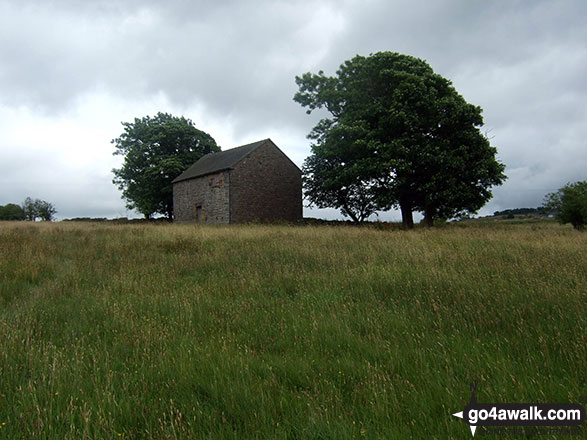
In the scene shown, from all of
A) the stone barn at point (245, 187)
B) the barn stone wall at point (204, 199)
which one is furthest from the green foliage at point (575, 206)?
the barn stone wall at point (204, 199)

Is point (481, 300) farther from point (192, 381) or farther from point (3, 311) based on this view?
point (3, 311)

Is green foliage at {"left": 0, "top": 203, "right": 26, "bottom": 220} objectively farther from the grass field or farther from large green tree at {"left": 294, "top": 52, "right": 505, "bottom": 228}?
the grass field

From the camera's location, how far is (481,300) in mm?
4066

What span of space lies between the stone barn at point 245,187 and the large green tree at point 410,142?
8.24 metres

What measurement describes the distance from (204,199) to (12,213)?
84.1 m

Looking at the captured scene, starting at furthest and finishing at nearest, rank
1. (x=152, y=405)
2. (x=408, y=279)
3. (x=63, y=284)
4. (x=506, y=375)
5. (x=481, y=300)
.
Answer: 1. (x=63, y=284)
2. (x=408, y=279)
3. (x=481, y=300)
4. (x=506, y=375)
5. (x=152, y=405)

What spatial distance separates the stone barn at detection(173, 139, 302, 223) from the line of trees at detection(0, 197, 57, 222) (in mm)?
75798

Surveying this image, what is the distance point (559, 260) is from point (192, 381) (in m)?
7.09

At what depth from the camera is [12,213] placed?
263 feet

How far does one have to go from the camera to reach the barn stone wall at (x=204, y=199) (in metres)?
27.7

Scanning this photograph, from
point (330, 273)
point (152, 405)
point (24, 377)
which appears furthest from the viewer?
point (330, 273)

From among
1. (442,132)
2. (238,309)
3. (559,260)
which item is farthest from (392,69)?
(238,309)

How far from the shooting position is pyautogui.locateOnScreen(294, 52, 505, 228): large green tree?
61.2ft
